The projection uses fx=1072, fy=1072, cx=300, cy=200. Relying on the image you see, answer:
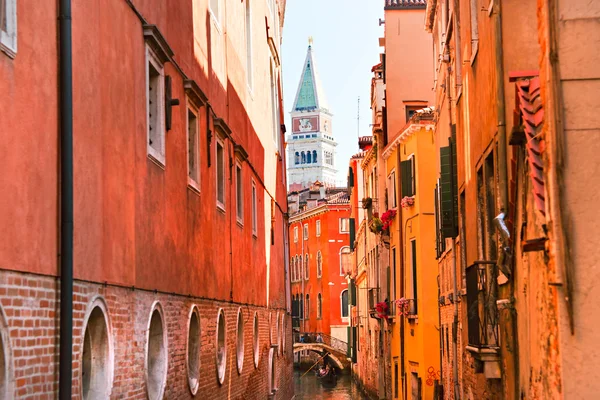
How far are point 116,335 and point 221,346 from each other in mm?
8001

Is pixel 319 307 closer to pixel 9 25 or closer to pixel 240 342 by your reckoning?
pixel 240 342

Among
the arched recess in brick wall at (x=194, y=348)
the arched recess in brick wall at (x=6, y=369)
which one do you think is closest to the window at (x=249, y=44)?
the arched recess in brick wall at (x=194, y=348)

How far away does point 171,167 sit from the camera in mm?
13875

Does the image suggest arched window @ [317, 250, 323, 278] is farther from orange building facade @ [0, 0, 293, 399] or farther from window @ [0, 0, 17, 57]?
window @ [0, 0, 17, 57]

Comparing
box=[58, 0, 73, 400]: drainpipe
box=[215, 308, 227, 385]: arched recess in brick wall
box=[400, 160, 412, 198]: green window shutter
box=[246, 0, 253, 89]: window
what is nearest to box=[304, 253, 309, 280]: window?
box=[400, 160, 412, 198]: green window shutter

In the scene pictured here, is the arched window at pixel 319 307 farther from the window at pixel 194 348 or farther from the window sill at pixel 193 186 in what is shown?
the window sill at pixel 193 186

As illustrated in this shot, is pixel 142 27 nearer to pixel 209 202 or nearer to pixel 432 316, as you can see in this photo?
pixel 209 202

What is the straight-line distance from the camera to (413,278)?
29.1 m

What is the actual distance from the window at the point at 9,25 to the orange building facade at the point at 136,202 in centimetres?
2

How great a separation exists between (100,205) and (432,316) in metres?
18.6

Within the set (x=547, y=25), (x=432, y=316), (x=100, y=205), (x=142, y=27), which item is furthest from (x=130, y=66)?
(x=432, y=316)

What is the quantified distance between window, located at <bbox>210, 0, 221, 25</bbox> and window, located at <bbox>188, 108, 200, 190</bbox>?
277cm

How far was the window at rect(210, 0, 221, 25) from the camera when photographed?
18183mm

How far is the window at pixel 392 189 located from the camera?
33000 millimetres
